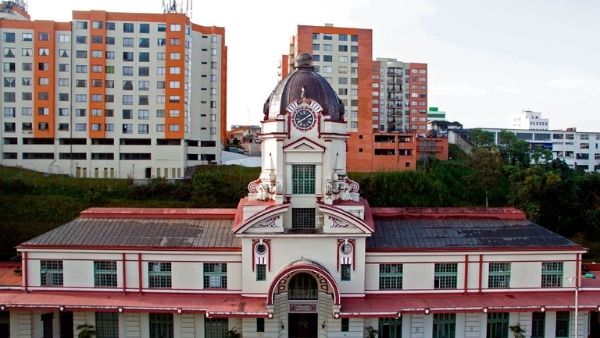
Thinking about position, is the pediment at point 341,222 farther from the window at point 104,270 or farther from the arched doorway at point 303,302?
the window at point 104,270

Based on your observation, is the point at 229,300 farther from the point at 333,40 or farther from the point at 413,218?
the point at 333,40

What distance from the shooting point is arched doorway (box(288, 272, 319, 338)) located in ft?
89.6

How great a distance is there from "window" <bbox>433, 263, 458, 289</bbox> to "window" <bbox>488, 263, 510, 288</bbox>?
6.76ft

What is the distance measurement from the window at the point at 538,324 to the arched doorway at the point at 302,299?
12.4 meters

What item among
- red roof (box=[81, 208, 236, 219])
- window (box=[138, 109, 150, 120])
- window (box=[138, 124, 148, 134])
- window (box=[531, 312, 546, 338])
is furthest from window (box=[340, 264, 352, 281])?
window (box=[138, 109, 150, 120])

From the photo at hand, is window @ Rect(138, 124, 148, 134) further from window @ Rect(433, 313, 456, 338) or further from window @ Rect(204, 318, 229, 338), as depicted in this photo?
window @ Rect(433, 313, 456, 338)

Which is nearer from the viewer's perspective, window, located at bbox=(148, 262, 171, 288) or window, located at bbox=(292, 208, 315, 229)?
window, located at bbox=(148, 262, 171, 288)

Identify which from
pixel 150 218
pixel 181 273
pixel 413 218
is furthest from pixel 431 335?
pixel 150 218

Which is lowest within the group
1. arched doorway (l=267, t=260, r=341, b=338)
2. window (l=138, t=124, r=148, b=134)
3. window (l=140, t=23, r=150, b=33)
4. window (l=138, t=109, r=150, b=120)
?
arched doorway (l=267, t=260, r=341, b=338)

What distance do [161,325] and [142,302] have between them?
1.87 meters

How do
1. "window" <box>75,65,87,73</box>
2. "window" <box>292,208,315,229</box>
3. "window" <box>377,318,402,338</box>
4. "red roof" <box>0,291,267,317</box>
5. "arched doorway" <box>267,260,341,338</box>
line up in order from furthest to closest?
"window" <box>75,65,87,73</box>
"window" <box>292,208,315,229</box>
"window" <box>377,318,402,338</box>
"arched doorway" <box>267,260,341,338</box>
"red roof" <box>0,291,267,317</box>

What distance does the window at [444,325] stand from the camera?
89.0ft

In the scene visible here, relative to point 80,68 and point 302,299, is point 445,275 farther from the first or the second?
point 80,68

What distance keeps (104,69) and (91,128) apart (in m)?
7.52
